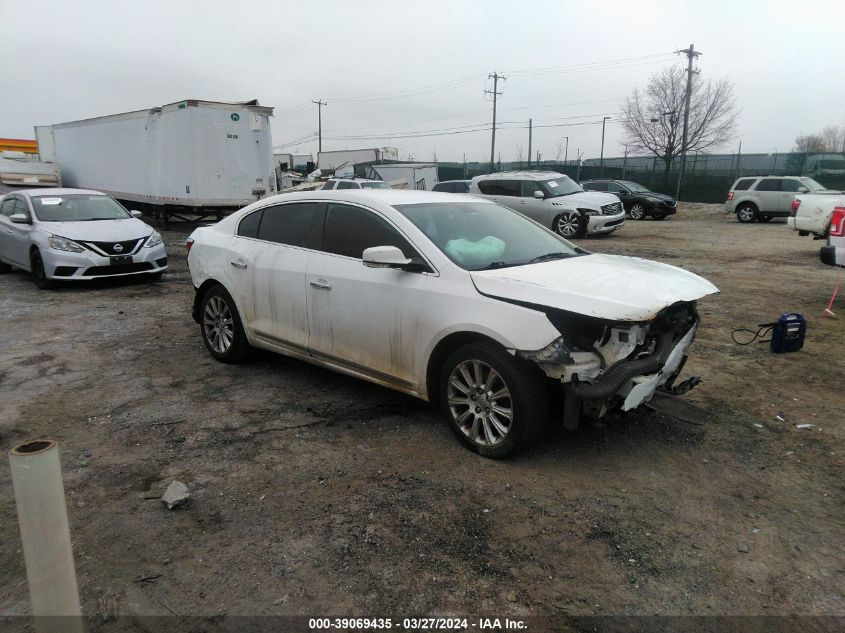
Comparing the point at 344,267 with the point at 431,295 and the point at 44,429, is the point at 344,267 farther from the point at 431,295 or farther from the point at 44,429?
the point at 44,429

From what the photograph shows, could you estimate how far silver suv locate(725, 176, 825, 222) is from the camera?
2148cm

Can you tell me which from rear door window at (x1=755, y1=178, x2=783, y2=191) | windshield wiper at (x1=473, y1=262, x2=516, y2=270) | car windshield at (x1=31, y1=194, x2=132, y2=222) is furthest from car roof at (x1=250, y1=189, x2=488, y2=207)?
Answer: rear door window at (x1=755, y1=178, x2=783, y2=191)

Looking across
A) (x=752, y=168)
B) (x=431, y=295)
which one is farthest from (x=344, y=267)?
(x=752, y=168)

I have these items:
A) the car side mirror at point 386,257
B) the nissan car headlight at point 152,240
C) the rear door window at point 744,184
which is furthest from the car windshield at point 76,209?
the rear door window at point 744,184

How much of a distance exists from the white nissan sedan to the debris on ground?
1483mm

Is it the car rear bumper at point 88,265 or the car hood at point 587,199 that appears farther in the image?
the car hood at point 587,199

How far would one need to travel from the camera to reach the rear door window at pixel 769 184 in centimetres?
2189

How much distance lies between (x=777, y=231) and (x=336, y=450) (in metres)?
19.8

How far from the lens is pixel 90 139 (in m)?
20.1

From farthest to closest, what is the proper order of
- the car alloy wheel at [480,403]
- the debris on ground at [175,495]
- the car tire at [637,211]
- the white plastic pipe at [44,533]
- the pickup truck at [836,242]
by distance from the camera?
the car tire at [637,211], the pickup truck at [836,242], the car alloy wheel at [480,403], the debris on ground at [175,495], the white plastic pipe at [44,533]

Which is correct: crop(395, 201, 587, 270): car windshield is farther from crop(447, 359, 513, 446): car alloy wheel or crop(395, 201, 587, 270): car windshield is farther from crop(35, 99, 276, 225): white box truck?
crop(35, 99, 276, 225): white box truck

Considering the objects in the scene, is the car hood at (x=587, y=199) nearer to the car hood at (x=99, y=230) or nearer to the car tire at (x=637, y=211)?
the car tire at (x=637, y=211)

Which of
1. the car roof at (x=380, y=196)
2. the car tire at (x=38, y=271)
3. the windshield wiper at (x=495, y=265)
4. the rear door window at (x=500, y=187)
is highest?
the car roof at (x=380, y=196)

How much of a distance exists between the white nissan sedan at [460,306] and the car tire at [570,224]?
1202 centimetres
